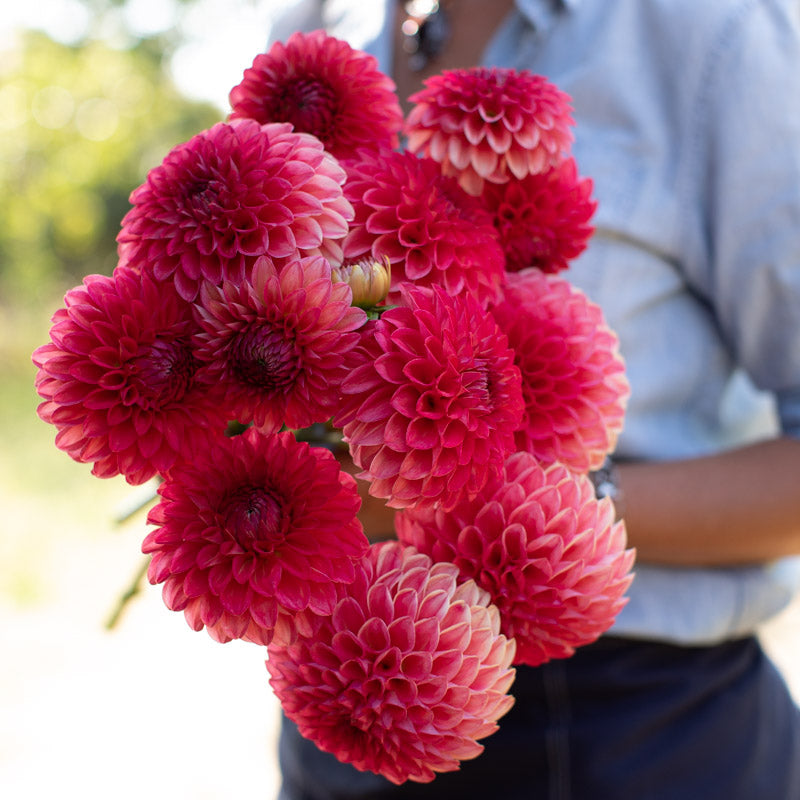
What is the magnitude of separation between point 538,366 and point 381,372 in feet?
0.38

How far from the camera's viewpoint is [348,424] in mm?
326

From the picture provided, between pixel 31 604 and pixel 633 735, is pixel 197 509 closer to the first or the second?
pixel 633 735

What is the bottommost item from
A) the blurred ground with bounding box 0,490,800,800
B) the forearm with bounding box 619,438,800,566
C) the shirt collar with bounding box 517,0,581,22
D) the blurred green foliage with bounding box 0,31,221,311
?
the blurred ground with bounding box 0,490,800,800

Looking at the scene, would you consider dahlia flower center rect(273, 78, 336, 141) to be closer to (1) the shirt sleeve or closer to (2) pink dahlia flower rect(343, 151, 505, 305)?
(2) pink dahlia flower rect(343, 151, 505, 305)

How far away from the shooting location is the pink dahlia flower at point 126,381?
339 millimetres

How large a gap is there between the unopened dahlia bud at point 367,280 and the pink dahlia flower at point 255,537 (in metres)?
0.07

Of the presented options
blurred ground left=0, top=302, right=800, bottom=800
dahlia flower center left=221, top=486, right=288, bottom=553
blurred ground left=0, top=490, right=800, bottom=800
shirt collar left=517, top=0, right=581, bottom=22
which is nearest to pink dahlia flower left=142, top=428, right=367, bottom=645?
dahlia flower center left=221, top=486, right=288, bottom=553

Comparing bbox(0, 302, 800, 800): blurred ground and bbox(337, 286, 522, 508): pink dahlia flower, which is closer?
bbox(337, 286, 522, 508): pink dahlia flower

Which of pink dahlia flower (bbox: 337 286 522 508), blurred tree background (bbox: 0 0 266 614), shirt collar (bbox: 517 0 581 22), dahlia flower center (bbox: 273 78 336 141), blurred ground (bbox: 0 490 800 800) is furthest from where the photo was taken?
blurred tree background (bbox: 0 0 266 614)

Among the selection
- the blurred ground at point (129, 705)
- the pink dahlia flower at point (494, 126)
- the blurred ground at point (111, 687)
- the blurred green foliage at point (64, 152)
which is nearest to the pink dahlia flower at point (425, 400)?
the pink dahlia flower at point (494, 126)

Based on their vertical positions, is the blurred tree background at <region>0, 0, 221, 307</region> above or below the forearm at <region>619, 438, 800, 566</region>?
above

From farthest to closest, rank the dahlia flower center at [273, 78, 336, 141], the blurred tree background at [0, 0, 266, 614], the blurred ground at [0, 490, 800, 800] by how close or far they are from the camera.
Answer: the blurred tree background at [0, 0, 266, 614], the blurred ground at [0, 490, 800, 800], the dahlia flower center at [273, 78, 336, 141]

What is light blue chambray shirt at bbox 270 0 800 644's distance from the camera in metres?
0.68

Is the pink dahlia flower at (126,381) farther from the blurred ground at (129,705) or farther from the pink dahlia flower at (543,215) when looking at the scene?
the blurred ground at (129,705)
